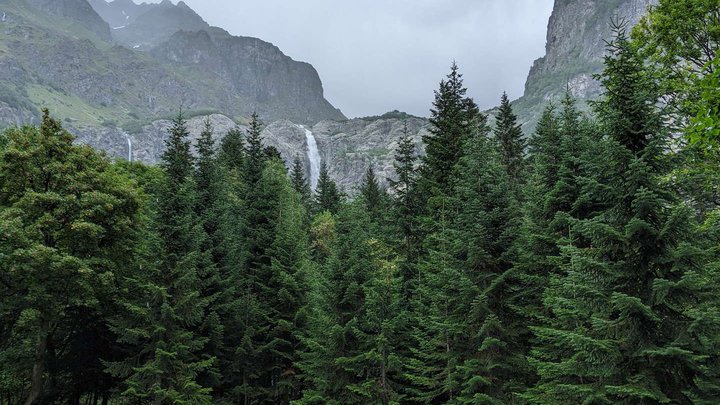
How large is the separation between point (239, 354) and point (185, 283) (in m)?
6.23

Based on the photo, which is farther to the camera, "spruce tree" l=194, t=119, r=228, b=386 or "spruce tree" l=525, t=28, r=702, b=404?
"spruce tree" l=194, t=119, r=228, b=386

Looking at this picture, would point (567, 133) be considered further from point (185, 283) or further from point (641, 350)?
point (185, 283)

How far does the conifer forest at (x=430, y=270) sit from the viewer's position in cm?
1034

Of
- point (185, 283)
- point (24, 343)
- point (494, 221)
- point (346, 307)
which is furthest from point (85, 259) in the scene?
point (494, 221)

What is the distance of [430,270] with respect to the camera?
74.4 feet

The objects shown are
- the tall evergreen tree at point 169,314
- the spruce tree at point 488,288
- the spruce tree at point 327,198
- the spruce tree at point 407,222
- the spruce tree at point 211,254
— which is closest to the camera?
the spruce tree at point 488,288

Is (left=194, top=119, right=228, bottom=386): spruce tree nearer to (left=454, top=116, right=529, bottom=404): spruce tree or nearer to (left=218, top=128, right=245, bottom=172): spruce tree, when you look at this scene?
(left=454, top=116, right=529, bottom=404): spruce tree

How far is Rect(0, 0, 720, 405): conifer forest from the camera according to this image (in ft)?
33.9

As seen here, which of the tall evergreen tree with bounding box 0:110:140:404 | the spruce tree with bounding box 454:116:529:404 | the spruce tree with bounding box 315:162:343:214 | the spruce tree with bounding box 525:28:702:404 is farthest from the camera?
the spruce tree with bounding box 315:162:343:214

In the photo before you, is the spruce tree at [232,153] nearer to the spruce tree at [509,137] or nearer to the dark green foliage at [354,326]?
the spruce tree at [509,137]

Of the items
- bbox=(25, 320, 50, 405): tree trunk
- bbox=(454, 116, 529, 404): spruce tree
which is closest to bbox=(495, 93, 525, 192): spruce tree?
bbox=(454, 116, 529, 404): spruce tree

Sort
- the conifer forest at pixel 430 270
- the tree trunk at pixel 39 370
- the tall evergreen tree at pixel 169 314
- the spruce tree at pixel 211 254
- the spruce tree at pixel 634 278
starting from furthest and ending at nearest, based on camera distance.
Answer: the spruce tree at pixel 211 254 → the tall evergreen tree at pixel 169 314 → the tree trunk at pixel 39 370 → the conifer forest at pixel 430 270 → the spruce tree at pixel 634 278

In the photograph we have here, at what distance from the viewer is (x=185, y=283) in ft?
70.6

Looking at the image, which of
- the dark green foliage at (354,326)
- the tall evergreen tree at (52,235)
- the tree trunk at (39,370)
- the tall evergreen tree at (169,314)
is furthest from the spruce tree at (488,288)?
the tree trunk at (39,370)
